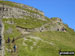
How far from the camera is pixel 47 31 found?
235 feet

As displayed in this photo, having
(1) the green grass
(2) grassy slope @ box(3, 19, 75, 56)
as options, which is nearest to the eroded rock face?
(1) the green grass

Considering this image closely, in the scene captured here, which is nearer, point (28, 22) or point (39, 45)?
point (39, 45)

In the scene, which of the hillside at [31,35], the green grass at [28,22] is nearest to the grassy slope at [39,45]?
the hillside at [31,35]

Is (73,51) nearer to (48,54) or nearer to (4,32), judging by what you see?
(48,54)

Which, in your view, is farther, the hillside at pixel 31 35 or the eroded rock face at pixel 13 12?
the eroded rock face at pixel 13 12

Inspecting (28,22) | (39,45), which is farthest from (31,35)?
(28,22)

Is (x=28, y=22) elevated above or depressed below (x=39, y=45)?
above

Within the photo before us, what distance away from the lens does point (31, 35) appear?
62594 millimetres

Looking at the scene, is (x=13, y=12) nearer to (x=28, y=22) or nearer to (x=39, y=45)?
(x=28, y=22)

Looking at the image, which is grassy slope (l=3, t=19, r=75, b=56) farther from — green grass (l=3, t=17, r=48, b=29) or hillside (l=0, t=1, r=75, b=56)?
green grass (l=3, t=17, r=48, b=29)

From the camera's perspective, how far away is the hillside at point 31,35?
166ft

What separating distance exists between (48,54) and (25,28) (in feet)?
65.2

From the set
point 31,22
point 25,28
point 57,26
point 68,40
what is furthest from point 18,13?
point 68,40

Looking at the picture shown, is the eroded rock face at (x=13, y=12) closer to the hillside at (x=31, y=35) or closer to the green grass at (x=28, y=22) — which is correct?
the hillside at (x=31, y=35)
